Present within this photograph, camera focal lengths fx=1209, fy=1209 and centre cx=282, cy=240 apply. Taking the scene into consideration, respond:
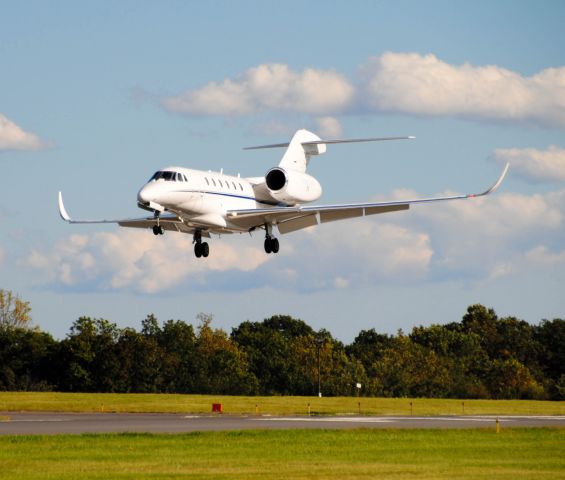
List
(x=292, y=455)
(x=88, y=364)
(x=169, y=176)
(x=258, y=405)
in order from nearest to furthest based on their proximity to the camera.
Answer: (x=292, y=455) < (x=169, y=176) < (x=258, y=405) < (x=88, y=364)

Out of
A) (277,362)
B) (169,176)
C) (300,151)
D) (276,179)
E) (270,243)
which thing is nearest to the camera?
(169,176)

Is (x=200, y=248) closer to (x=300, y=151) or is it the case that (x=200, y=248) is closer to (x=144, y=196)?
(x=144, y=196)

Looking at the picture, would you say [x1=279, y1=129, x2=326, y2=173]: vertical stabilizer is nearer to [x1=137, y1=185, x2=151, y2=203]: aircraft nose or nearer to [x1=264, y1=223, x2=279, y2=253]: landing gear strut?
[x1=264, y1=223, x2=279, y2=253]: landing gear strut

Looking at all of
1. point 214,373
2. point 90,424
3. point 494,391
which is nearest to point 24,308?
point 214,373

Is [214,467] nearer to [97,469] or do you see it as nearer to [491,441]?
[97,469]

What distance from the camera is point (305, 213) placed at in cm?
4772

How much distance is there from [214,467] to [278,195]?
20.0 metres

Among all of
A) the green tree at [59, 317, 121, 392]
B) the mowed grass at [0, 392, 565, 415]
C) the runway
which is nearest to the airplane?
the runway

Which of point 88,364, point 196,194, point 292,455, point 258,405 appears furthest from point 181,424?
point 88,364

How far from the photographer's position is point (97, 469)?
3009cm

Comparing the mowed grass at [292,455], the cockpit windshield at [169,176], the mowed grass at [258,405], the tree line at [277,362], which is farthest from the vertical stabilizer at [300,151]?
the tree line at [277,362]

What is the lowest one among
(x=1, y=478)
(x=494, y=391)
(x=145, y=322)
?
(x=1, y=478)

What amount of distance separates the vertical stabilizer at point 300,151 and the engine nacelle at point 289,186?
4268 mm

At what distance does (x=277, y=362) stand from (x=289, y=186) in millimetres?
67908
